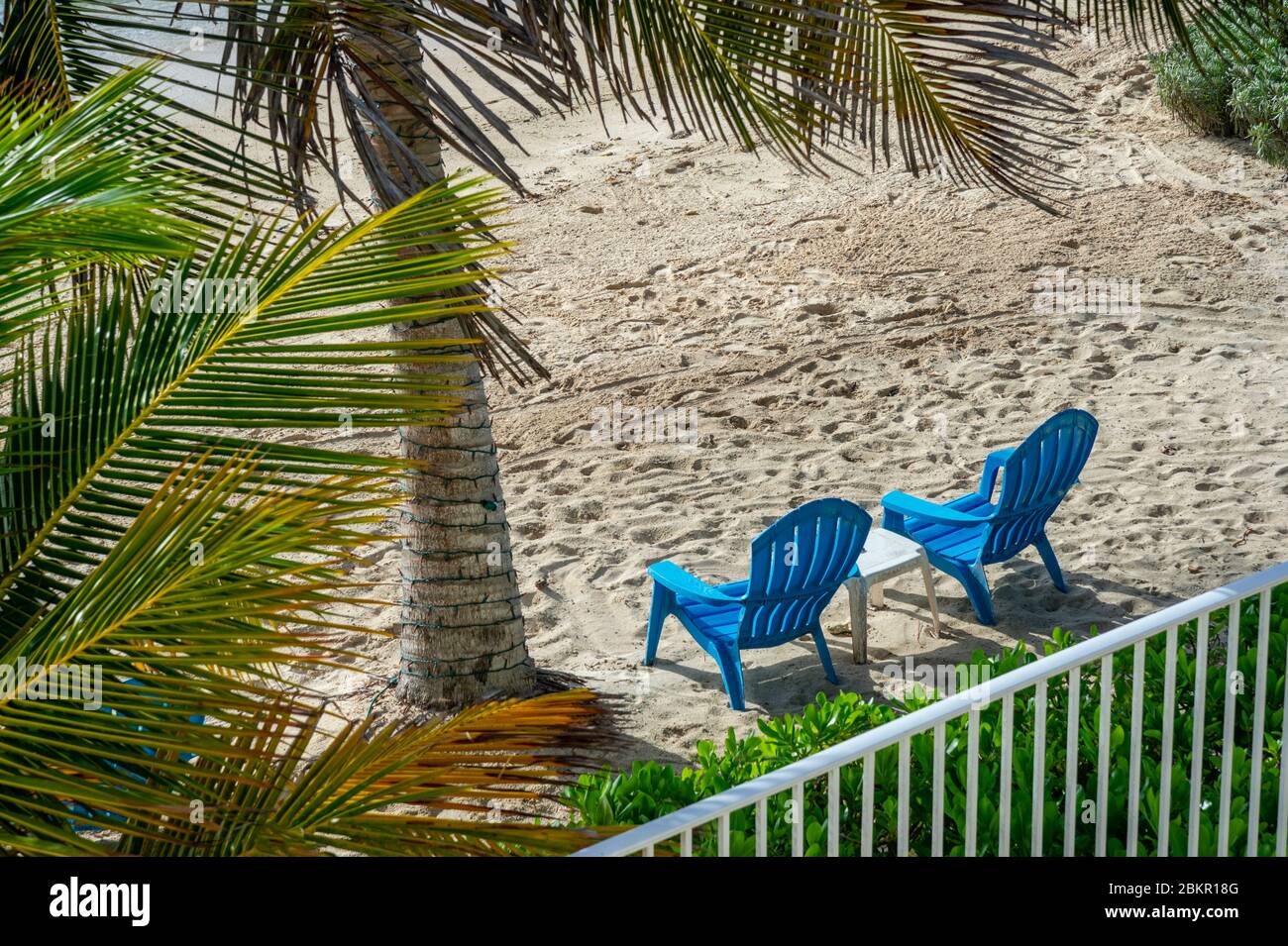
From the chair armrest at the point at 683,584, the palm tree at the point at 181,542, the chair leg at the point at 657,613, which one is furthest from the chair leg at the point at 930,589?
the palm tree at the point at 181,542

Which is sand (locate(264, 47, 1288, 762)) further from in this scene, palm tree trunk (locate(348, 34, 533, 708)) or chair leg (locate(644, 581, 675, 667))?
palm tree trunk (locate(348, 34, 533, 708))

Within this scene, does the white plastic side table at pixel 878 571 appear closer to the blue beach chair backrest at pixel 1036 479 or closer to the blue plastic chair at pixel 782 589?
the blue plastic chair at pixel 782 589

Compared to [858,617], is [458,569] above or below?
above

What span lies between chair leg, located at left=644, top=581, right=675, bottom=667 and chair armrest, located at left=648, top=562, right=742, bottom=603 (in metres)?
0.04

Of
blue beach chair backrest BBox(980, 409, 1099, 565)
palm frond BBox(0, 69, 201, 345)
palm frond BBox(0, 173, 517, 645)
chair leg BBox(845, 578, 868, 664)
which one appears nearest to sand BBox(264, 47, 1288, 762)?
chair leg BBox(845, 578, 868, 664)

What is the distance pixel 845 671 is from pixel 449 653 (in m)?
1.79

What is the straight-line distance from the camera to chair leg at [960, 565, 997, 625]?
662 cm

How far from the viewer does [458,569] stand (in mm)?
5793

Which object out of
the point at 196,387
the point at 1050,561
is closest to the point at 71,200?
the point at 196,387

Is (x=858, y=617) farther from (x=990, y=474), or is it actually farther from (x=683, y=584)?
(x=990, y=474)

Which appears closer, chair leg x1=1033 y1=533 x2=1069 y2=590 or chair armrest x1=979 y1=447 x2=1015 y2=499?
chair leg x1=1033 y1=533 x2=1069 y2=590

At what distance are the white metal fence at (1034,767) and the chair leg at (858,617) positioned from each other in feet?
7.89

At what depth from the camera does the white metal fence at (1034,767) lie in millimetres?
2520

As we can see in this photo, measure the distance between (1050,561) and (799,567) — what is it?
1.59 meters
